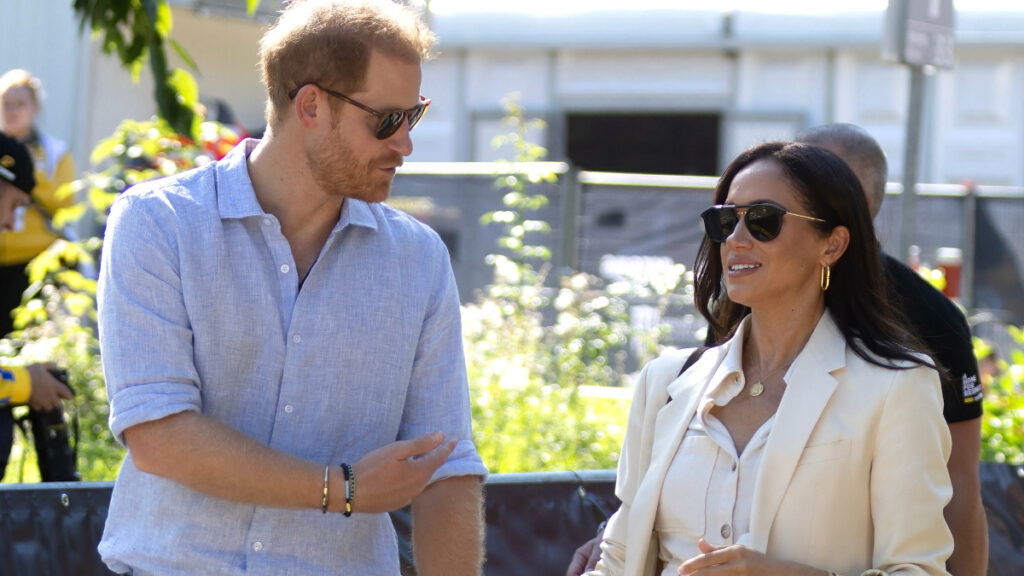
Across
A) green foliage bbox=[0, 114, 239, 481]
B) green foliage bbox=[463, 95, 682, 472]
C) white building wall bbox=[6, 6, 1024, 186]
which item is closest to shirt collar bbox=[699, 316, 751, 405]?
green foliage bbox=[463, 95, 682, 472]

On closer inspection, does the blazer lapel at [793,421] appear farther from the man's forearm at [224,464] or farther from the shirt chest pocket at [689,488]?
the man's forearm at [224,464]

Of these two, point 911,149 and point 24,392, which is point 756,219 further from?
point 911,149

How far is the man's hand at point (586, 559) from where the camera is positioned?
3535mm

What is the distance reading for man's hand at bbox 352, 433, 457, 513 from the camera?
8.82ft

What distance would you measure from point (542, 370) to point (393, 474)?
16.9 ft

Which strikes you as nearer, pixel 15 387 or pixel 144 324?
pixel 144 324

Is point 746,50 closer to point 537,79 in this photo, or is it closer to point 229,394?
point 537,79

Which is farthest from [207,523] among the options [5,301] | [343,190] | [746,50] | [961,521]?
[746,50]

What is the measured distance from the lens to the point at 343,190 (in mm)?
2848

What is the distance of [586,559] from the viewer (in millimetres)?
3613

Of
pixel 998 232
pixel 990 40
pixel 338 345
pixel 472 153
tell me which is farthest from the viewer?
pixel 472 153

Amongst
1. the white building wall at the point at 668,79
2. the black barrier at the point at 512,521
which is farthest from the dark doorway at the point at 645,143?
the black barrier at the point at 512,521

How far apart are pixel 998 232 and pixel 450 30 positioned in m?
5.24

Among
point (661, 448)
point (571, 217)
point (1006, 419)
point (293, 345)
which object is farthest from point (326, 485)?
point (571, 217)
